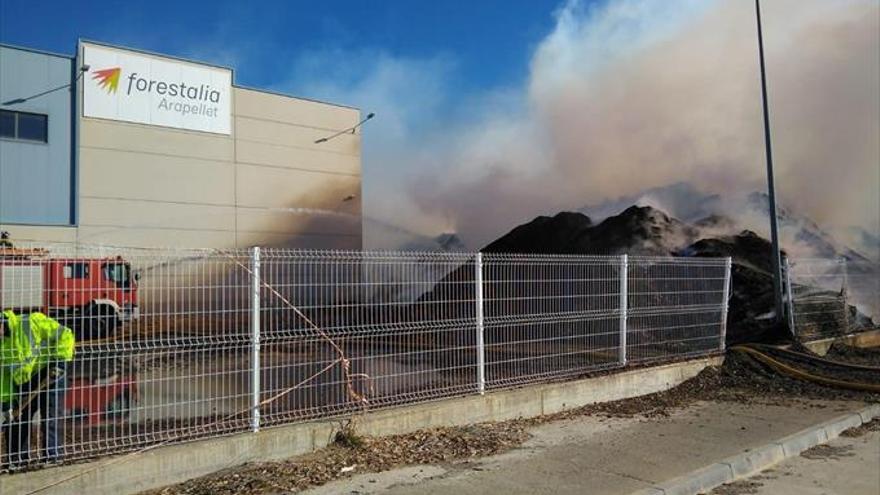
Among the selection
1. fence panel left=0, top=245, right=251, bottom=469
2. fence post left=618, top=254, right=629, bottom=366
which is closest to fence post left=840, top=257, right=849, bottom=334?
fence post left=618, top=254, right=629, bottom=366

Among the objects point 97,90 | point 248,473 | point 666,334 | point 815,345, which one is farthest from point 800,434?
point 97,90

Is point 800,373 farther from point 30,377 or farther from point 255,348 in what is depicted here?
point 30,377

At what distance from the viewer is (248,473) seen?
18.5ft

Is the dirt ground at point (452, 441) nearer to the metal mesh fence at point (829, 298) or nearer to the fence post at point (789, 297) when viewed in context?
the fence post at point (789, 297)

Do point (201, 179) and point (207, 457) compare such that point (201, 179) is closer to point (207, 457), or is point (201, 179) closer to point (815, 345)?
point (815, 345)

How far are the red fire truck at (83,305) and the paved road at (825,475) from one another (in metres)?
4.62

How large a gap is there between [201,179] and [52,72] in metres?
6.73

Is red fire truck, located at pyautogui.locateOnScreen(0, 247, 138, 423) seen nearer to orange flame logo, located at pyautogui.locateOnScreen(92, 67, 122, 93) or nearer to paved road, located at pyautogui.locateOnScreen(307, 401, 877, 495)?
paved road, located at pyautogui.locateOnScreen(307, 401, 877, 495)

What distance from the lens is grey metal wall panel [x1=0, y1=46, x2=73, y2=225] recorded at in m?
25.7

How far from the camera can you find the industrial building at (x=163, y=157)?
2642 cm

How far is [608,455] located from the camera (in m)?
6.50

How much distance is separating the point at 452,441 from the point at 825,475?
10.3 feet

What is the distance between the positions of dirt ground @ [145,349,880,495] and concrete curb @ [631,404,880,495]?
47.3 inches

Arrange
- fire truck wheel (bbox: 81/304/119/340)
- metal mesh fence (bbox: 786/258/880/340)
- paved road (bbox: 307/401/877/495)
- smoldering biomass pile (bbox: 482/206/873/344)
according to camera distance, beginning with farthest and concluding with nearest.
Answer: smoldering biomass pile (bbox: 482/206/873/344)
metal mesh fence (bbox: 786/258/880/340)
paved road (bbox: 307/401/877/495)
fire truck wheel (bbox: 81/304/119/340)
